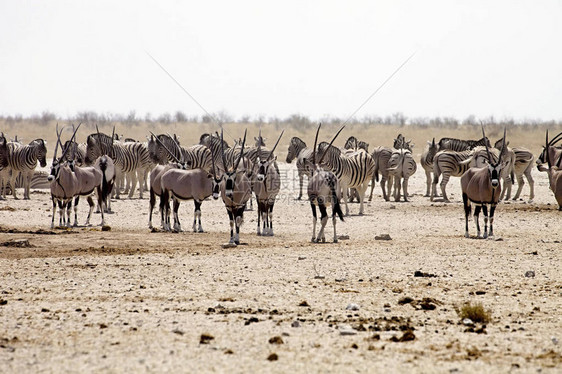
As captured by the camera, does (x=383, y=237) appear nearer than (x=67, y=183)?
Yes

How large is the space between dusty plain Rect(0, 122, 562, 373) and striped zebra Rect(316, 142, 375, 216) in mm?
4648

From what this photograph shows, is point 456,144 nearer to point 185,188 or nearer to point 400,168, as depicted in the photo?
point 400,168

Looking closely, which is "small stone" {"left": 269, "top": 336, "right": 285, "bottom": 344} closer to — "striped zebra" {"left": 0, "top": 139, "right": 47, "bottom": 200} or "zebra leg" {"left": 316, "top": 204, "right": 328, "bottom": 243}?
"zebra leg" {"left": 316, "top": 204, "right": 328, "bottom": 243}

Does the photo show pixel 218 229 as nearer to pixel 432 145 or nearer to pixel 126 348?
pixel 126 348

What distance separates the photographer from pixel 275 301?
9031 mm

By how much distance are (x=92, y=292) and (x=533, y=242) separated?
869 centimetres

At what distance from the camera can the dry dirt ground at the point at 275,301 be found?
6539mm

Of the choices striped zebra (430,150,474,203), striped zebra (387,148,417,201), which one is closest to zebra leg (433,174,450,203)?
striped zebra (430,150,474,203)

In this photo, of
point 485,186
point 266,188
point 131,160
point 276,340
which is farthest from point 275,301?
point 131,160

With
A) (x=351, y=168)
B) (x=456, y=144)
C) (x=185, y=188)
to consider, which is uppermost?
(x=456, y=144)

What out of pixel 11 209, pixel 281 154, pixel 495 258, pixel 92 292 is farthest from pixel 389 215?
pixel 281 154

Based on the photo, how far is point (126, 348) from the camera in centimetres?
679

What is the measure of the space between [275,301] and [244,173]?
7.02 metres

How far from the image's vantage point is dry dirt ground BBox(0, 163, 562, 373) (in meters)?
6.54
